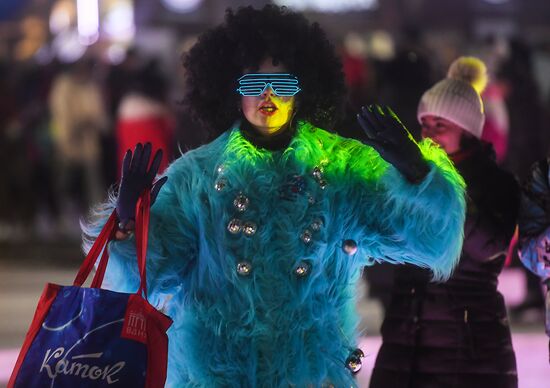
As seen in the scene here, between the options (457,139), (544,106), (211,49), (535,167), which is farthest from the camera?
(544,106)

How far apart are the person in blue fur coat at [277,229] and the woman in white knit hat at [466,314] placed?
0.60 metres

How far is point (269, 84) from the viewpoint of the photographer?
3.94m

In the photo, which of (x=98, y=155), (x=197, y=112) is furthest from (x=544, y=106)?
(x=197, y=112)

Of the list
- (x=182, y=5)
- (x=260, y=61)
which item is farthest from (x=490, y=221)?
(x=182, y=5)

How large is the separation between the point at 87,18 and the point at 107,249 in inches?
654

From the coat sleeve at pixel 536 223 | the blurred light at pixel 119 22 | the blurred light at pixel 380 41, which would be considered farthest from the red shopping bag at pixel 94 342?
the blurred light at pixel 119 22

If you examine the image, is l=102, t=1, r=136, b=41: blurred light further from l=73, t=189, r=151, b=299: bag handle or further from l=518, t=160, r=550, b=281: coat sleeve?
l=73, t=189, r=151, b=299: bag handle

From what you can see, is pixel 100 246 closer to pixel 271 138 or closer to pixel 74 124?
pixel 271 138

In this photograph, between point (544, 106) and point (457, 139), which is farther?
point (544, 106)

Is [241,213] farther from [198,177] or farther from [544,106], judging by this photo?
[544,106]

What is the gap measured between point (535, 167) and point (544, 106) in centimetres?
614

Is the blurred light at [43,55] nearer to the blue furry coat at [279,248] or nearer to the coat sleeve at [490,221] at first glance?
the coat sleeve at [490,221]

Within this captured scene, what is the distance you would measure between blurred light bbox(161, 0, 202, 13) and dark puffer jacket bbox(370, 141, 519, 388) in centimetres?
1481

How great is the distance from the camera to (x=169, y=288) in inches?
156
